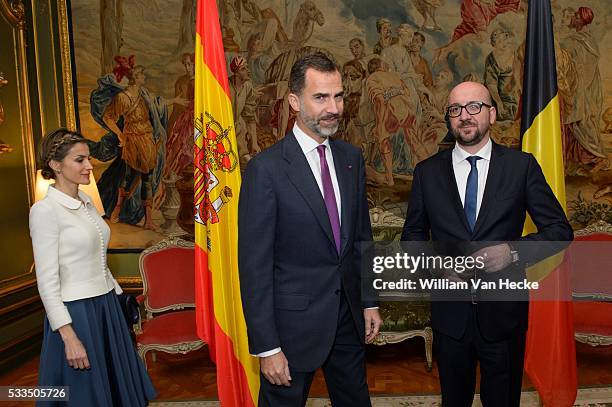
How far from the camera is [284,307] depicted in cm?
202

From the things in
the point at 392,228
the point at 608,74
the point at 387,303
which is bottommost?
the point at 387,303

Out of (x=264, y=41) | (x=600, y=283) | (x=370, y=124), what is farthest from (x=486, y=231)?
(x=264, y=41)

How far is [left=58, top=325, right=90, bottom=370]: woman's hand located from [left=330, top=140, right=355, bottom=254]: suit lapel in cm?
149

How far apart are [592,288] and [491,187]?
10.3 feet

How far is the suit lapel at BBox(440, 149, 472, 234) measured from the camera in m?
2.25

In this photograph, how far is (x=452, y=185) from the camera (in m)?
Answer: 2.33

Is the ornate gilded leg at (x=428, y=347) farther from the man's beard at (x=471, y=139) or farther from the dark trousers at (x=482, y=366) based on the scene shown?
the man's beard at (x=471, y=139)

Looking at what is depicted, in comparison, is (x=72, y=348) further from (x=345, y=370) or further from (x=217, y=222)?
(x=345, y=370)

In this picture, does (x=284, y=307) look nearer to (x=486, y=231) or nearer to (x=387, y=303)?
(x=486, y=231)

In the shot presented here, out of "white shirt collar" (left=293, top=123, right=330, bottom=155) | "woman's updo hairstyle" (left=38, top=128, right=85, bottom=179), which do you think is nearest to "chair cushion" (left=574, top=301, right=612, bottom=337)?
"white shirt collar" (left=293, top=123, right=330, bottom=155)

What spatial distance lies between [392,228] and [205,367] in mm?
2618

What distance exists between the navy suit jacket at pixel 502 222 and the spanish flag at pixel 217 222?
139cm

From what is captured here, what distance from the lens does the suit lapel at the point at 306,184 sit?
200cm

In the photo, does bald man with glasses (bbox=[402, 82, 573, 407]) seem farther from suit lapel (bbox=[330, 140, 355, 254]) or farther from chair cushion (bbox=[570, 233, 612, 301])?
chair cushion (bbox=[570, 233, 612, 301])
